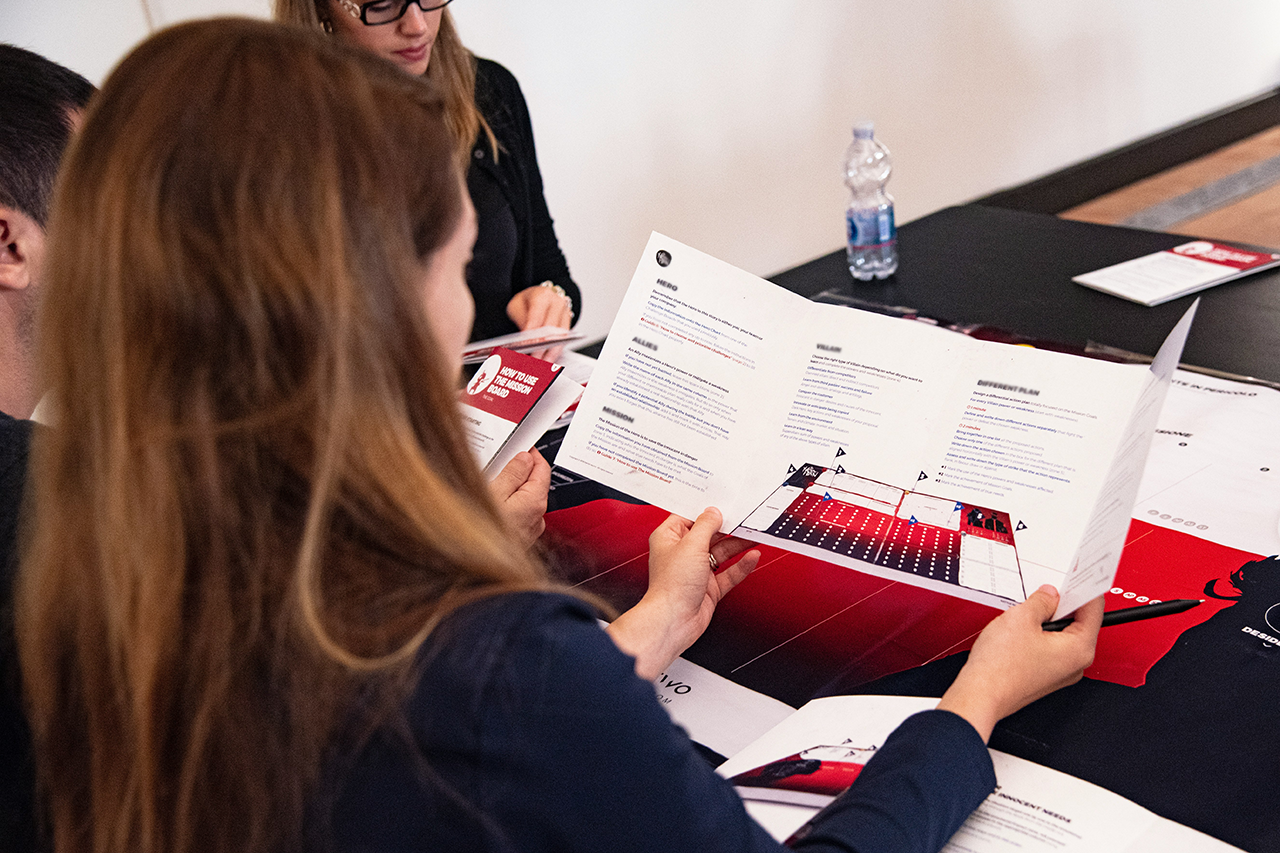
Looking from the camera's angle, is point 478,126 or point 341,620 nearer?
point 341,620

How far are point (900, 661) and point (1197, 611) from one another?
253mm

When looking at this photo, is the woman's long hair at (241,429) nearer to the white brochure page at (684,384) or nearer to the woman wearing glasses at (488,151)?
the white brochure page at (684,384)

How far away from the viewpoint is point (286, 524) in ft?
1.77

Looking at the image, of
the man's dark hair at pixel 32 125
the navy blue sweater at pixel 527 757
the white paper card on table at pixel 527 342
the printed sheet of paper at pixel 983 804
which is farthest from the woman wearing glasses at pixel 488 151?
the navy blue sweater at pixel 527 757

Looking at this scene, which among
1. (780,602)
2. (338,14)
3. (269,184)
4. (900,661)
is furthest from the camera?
(338,14)

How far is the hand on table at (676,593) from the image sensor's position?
2.87ft

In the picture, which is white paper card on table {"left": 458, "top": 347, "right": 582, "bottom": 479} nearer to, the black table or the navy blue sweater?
the black table

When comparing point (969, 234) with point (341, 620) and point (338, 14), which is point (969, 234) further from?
point (341, 620)

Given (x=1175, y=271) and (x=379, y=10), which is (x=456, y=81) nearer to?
(x=379, y=10)

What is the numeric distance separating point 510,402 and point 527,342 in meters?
0.29

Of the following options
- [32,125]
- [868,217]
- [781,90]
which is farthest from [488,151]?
[781,90]

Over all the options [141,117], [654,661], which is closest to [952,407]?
[654,661]

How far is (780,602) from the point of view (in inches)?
38.2

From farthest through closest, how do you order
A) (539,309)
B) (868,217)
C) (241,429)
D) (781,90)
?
(781,90) < (539,309) < (868,217) < (241,429)
